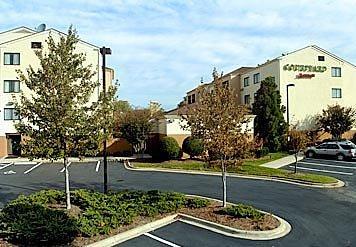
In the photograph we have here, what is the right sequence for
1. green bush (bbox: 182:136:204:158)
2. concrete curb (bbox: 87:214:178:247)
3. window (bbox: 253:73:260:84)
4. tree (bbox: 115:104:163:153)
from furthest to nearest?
window (bbox: 253:73:260:84), tree (bbox: 115:104:163:153), green bush (bbox: 182:136:204:158), concrete curb (bbox: 87:214:178:247)

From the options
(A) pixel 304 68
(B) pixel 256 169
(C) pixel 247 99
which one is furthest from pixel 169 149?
(C) pixel 247 99

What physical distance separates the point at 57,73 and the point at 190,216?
644cm

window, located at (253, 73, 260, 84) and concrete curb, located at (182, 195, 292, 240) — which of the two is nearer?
concrete curb, located at (182, 195, 292, 240)

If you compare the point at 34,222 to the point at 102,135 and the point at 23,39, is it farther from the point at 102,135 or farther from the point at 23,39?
the point at 23,39

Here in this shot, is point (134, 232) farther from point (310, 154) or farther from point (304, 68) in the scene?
point (304, 68)

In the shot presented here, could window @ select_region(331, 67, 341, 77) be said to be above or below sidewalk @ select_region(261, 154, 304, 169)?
above

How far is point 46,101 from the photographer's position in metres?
13.2

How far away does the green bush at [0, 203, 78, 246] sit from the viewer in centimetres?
1066

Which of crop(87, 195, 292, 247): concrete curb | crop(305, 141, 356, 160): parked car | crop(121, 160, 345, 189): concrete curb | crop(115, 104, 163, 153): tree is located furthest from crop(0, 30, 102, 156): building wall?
crop(87, 195, 292, 247): concrete curb

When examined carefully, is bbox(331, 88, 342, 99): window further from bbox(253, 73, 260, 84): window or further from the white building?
bbox(253, 73, 260, 84): window

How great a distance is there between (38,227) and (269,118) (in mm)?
32447

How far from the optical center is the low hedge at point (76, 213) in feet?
35.4

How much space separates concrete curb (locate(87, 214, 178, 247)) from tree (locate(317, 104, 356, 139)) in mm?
34400

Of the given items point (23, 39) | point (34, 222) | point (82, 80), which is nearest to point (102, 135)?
point (82, 80)
